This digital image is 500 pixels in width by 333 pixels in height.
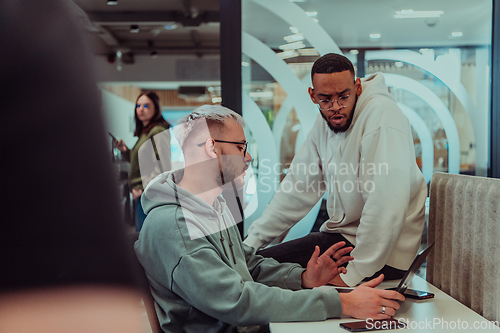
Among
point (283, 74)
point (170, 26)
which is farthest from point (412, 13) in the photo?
point (170, 26)

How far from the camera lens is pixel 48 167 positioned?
0.18 m

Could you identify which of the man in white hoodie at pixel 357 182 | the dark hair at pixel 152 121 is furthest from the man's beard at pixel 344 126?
the dark hair at pixel 152 121

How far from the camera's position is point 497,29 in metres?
2.34

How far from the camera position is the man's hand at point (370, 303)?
98cm

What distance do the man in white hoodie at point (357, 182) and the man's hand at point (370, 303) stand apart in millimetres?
379

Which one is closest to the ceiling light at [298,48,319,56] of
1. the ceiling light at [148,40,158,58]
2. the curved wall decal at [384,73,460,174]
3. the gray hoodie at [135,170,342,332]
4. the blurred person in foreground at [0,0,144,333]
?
the curved wall decal at [384,73,460,174]

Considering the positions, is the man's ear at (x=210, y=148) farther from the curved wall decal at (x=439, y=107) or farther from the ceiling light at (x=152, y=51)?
the ceiling light at (x=152, y=51)

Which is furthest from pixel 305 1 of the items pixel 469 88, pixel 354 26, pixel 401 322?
pixel 401 322

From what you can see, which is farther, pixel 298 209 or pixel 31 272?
pixel 298 209

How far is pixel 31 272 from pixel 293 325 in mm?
859

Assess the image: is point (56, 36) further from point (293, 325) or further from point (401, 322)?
point (401, 322)

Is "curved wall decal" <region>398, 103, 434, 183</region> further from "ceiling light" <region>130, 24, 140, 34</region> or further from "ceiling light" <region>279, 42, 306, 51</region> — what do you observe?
"ceiling light" <region>130, 24, 140, 34</region>

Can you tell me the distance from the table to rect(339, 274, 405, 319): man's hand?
0.09 ft

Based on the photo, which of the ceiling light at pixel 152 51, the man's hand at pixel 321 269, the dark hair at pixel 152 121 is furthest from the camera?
the ceiling light at pixel 152 51
